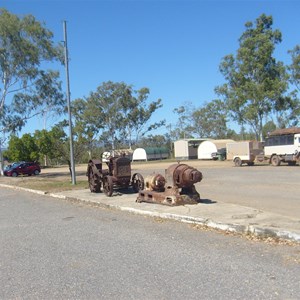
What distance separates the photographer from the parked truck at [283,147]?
31.5 meters

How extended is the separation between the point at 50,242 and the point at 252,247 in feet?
12.4

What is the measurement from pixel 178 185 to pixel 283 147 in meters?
23.1

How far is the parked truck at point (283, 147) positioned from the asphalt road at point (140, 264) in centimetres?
2423

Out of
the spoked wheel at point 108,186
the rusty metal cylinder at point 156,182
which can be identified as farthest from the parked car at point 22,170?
the rusty metal cylinder at point 156,182

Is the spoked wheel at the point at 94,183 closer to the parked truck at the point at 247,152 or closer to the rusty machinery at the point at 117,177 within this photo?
the rusty machinery at the point at 117,177

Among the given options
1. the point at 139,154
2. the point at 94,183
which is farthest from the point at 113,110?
the point at 94,183

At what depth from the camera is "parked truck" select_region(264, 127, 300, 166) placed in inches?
1239

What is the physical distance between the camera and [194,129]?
9031cm

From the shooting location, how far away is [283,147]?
32375 millimetres

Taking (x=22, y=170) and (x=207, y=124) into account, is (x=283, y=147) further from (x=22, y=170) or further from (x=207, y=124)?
(x=207, y=124)

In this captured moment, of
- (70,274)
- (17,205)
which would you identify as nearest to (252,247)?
(70,274)

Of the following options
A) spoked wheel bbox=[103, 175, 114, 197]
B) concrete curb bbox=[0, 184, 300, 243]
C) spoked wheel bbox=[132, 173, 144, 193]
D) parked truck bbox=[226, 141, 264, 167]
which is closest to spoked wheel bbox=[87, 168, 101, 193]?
spoked wheel bbox=[103, 175, 114, 197]

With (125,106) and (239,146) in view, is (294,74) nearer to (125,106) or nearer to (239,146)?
(239,146)

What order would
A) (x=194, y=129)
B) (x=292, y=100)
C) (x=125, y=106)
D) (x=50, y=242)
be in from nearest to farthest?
(x=50, y=242)
(x=292, y=100)
(x=125, y=106)
(x=194, y=129)
